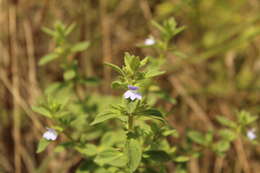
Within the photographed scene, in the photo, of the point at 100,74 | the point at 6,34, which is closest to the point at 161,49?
the point at 100,74

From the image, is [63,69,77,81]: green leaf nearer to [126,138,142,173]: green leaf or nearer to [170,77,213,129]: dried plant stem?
[126,138,142,173]: green leaf

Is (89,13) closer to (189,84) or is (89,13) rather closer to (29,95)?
(29,95)

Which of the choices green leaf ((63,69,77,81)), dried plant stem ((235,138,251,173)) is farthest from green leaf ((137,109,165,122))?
dried plant stem ((235,138,251,173))

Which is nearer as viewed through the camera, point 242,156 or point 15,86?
point 242,156

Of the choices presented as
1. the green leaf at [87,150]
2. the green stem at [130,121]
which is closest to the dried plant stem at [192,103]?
the green leaf at [87,150]

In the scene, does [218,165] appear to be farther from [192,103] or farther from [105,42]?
[105,42]

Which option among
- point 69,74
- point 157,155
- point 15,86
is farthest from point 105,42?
point 157,155
